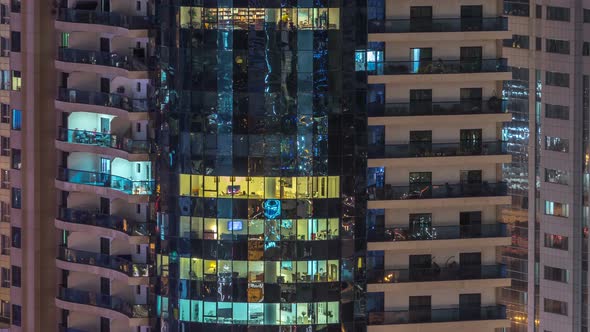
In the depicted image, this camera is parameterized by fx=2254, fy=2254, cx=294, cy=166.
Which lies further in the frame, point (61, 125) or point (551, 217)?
point (551, 217)

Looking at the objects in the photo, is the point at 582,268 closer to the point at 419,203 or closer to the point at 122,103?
the point at 419,203

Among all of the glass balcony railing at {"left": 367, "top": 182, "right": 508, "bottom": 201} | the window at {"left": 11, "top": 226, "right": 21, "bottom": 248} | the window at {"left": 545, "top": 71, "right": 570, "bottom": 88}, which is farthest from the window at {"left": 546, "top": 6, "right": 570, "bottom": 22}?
the window at {"left": 11, "top": 226, "right": 21, "bottom": 248}

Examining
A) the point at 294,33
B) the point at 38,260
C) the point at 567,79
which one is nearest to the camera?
the point at 294,33

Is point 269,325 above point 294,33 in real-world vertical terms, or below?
below

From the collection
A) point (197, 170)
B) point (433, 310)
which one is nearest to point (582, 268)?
point (433, 310)

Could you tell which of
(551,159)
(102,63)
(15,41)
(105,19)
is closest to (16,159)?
(15,41)
